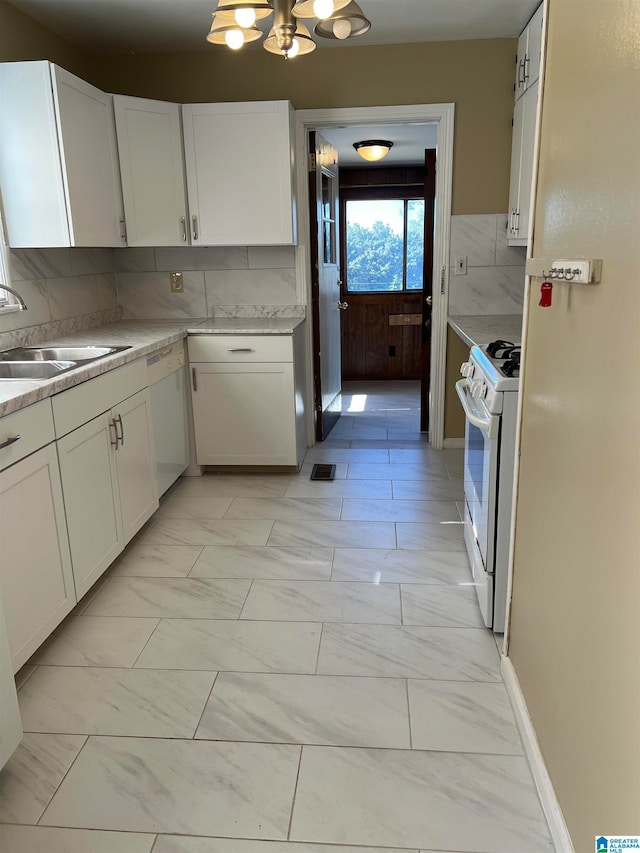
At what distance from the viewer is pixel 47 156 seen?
116 inches

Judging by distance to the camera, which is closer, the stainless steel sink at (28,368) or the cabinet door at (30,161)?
the stainless steel sink at (28,368)

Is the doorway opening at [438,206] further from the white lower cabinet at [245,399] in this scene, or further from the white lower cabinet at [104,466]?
the white lower cabinet at [104,466]

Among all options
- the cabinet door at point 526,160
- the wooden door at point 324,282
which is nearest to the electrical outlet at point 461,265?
the cabinet door at point 526,160

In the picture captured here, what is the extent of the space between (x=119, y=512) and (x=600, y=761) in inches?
82.4

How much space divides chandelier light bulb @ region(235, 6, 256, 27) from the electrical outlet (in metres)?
2.31

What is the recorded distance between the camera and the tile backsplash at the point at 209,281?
4184mm

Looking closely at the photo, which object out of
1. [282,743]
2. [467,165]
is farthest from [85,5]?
[282,743]

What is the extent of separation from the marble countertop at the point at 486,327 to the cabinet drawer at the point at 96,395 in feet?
5.09

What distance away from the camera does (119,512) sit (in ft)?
8.98

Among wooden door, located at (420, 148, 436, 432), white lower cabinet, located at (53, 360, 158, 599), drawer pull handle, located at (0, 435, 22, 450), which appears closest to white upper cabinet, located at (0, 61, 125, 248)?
white lower cabinet, located at (53, 360, 158, 599)

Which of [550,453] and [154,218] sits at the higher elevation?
[154,218]

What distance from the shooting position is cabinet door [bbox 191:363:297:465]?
3771 mm

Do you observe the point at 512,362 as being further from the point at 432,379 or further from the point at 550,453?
the point at 432,379

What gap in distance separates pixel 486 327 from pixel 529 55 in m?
1.41
